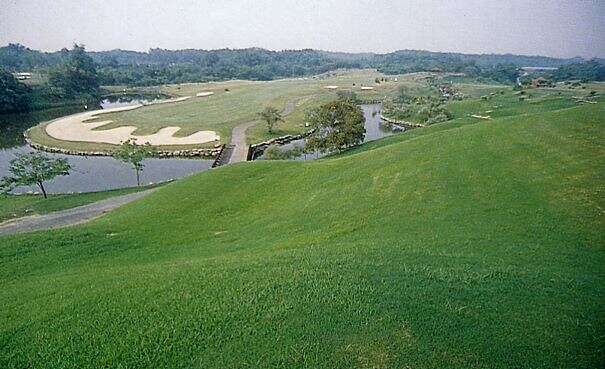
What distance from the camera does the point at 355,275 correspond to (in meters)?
12.6

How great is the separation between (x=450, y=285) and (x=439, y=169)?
46.9ft

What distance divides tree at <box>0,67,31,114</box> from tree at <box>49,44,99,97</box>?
19.0m

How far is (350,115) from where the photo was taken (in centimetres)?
5506

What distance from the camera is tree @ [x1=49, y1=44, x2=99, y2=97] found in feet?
452

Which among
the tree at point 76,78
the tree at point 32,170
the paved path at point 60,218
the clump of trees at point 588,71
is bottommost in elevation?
the paved path at point 60,218

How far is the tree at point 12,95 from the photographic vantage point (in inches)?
4189

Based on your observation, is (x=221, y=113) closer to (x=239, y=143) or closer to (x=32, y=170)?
(x=239, y=143)

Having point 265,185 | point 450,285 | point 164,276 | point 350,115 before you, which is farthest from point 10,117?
point 450,285

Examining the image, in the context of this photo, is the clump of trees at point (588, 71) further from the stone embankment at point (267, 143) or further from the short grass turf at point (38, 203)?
the stone embankment at point (267, 143)

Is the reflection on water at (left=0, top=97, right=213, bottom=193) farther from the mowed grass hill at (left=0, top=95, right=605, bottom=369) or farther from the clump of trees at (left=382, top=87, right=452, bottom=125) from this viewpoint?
the clump of trees at (left=382, top=87, right=452, bottom=125)

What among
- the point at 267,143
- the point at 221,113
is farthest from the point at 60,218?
the point at 221,113

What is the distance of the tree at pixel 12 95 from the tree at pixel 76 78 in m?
19.0

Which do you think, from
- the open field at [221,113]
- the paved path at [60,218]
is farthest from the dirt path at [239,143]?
the paved path at [60,218]

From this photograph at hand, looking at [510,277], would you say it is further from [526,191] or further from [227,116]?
[227,116]
